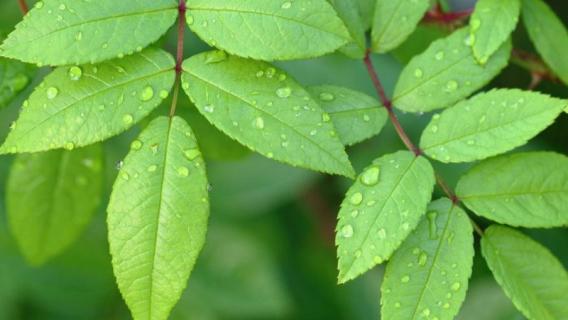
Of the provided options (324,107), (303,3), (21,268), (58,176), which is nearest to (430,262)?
(324,107)

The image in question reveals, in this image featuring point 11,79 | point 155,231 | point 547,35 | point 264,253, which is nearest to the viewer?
point 155,231

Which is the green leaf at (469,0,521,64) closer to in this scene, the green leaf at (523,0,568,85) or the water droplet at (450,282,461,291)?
the green leaf at (523,0,568,85)

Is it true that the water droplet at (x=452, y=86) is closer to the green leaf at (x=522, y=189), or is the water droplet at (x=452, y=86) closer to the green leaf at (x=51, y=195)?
the green leaf at (x=522, y=189)

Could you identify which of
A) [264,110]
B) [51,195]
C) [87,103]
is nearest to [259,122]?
[264,110]

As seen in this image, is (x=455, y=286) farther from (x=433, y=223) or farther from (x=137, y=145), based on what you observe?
(x=137, y=145)

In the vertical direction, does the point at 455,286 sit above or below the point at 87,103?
below

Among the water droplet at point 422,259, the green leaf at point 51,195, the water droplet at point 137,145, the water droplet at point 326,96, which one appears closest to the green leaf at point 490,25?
the water droplet at point 326,96

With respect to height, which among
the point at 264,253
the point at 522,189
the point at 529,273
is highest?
the point at 522,189
